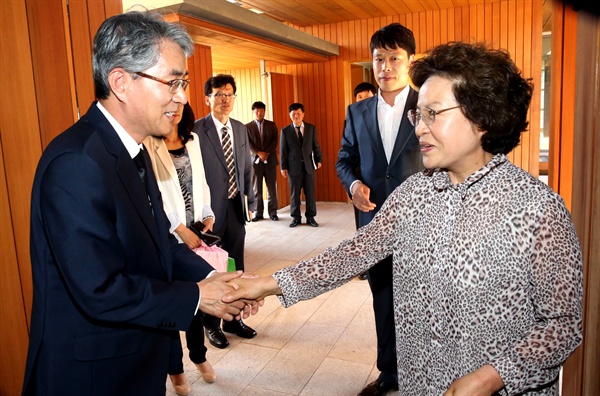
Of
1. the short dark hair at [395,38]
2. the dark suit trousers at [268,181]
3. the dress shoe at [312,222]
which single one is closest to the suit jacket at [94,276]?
the short dark hair at [395,38]

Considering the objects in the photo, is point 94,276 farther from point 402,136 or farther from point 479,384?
point 402,136

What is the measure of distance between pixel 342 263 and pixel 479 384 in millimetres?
643

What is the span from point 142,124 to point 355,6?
8.18m

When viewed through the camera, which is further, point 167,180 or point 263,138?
point 263,138

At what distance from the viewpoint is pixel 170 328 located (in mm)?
1528

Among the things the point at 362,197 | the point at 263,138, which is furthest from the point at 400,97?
the point at 263,138

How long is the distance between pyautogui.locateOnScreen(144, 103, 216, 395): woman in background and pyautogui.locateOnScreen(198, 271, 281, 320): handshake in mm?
1052

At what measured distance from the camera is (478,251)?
54.8 inches

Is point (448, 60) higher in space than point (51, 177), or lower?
higher

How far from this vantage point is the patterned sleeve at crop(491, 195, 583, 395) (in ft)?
4.32

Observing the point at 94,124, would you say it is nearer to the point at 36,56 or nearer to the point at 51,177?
the point at 51,177

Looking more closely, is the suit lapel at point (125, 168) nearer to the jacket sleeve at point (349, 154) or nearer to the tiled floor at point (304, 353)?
the jacket sleeve at point (349, 154)

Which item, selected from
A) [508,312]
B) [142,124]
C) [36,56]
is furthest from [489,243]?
[36,56]

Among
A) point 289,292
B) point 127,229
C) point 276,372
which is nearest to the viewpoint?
point 127,229
